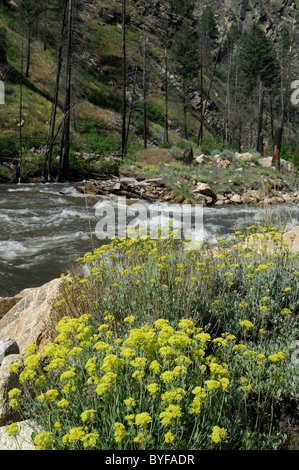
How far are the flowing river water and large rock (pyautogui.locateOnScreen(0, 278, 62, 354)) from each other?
58 centimetres

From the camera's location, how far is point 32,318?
436cm

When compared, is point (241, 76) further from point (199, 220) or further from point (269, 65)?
point (199, 220)

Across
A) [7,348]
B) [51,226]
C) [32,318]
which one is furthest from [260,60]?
[7,348]

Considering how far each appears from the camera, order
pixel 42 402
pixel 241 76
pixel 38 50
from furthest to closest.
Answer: pixel 241 76, pixel 38 50, pixel 42 402

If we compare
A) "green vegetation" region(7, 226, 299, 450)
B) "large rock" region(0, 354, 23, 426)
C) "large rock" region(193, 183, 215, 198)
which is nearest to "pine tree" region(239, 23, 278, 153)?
"large rock" region(193, 183, 215, 198)

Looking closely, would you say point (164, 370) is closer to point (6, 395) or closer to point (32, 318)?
point (6, 395)

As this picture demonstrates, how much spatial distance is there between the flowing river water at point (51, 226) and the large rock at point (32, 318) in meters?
0.58

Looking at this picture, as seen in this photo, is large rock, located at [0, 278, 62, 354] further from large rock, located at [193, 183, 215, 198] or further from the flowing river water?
large rock, located at [193, 183, 215, 198]

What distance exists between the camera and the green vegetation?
1.85m

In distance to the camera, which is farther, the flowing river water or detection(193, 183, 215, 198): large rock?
detection(193, 183, 215, 198): large rock

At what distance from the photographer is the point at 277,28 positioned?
69562 mm

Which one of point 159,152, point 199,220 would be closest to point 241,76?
point 159,152

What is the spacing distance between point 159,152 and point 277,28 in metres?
63.5

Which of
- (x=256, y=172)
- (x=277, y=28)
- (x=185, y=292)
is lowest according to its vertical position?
(x=185, y=292)
